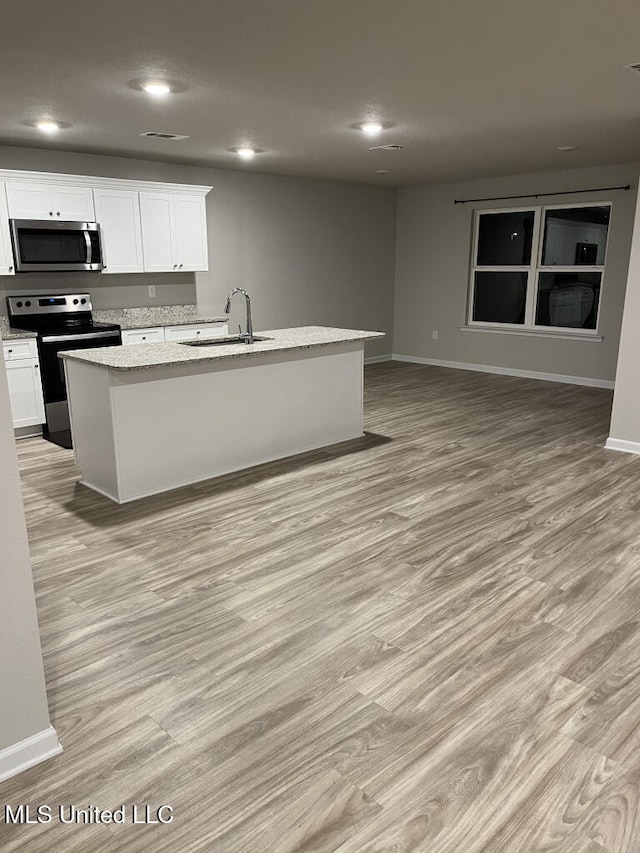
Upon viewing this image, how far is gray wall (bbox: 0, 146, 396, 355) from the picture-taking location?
20.0ft

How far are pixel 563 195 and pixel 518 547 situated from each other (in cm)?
539

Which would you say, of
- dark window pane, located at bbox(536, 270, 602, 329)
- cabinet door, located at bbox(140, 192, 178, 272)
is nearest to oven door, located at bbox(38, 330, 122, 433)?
cabinet door, located at bbox(140, 192, 178, 272)

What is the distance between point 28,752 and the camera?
1914 mm

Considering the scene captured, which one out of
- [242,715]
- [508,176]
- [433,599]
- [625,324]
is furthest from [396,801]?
[508,176]

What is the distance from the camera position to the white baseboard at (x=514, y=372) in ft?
24.3

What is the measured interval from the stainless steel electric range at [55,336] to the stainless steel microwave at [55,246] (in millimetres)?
341

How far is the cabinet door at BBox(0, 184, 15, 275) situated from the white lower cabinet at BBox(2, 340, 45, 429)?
614 mm

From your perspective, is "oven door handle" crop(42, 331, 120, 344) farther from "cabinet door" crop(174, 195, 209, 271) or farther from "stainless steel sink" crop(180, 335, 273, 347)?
"stainless steel sink" crop(180, 335, 273, 347)

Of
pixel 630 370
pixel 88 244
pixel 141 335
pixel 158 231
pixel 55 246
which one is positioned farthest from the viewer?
pixel 158 231

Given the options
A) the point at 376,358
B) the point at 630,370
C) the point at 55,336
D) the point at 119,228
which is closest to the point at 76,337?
the point at 55,336

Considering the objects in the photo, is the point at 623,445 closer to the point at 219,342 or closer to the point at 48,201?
the point at 219,342

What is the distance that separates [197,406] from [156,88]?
189cm

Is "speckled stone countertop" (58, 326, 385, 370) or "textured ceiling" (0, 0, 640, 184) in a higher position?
"textured ceiling" (0, 0, 640, 184)

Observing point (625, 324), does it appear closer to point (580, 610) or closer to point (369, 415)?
point (369, 415)
